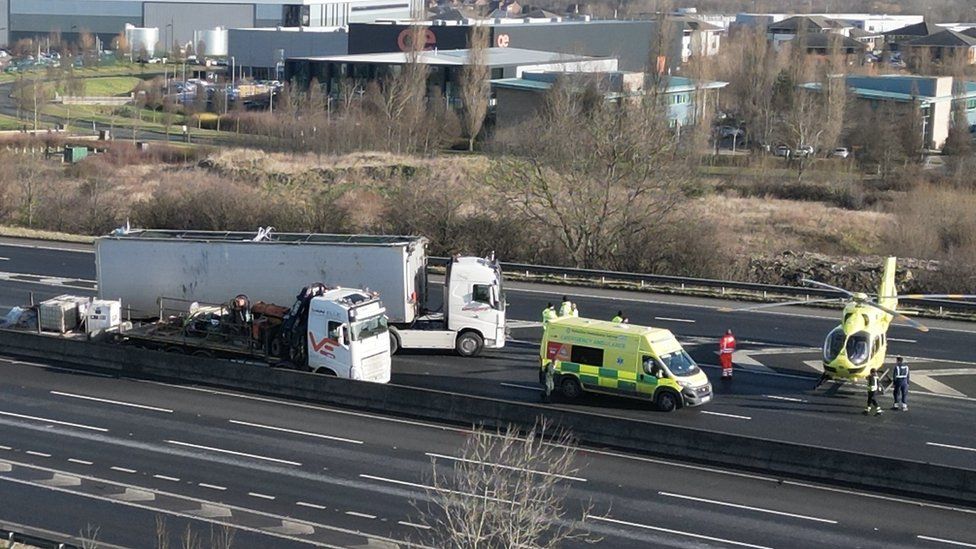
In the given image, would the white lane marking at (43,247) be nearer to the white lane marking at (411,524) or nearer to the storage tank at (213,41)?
the white lane marking at (411,524)

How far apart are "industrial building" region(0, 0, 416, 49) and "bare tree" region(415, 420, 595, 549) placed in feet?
411

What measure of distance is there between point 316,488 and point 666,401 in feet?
26.3

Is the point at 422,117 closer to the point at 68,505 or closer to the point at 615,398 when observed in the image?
the point at 615,398

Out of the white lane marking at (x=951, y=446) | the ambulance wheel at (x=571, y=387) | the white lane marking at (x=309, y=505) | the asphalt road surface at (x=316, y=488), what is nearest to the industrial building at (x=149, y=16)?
the ambulance wheel at (x=571, y=387)

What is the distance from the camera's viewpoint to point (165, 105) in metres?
100

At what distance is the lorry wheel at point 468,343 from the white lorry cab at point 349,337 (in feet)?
9.87

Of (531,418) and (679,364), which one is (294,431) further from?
(679,364)

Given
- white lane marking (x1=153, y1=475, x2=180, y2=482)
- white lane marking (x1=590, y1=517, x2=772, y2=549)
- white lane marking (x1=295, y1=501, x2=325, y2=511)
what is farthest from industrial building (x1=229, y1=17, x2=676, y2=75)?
white lane marking (x1=590, y1=517, x2=772, y2=549)

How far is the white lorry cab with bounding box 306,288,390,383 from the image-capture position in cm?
2752

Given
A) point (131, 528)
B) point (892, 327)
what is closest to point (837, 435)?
point (892, 327)

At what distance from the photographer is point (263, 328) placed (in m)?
29.2

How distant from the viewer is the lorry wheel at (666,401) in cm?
2638

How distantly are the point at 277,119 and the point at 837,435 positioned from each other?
61450mm

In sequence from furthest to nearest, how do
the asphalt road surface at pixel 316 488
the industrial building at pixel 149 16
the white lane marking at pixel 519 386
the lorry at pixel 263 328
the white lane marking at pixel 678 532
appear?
the industrial building at pixel 149 16, the white lane marking at pixel 519 386, the lorry at pixel 263 328, the asphalt road surface at pixel 316 488, the white lane marking at pixel 678 532
